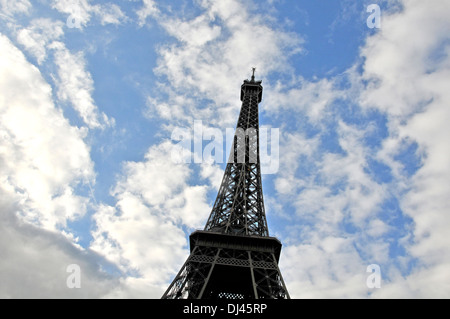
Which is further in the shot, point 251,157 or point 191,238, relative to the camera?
point 251,157
